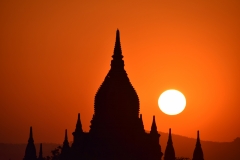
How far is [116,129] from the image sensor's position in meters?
60.0

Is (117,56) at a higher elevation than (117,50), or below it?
below

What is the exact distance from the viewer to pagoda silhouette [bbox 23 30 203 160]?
5931cm

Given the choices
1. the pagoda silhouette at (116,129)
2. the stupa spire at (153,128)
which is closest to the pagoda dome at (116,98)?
the pagoda silhouette at (116,129)

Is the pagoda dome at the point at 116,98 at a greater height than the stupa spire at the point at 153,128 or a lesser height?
greater

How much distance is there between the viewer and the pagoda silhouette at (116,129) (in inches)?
2335

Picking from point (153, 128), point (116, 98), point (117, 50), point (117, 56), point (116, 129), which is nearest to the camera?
point (116, 129)

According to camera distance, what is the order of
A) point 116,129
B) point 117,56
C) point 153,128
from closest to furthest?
point 116,129 → point 153,128 → point 117,56

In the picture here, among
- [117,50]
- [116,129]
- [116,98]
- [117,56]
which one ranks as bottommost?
[116,129]

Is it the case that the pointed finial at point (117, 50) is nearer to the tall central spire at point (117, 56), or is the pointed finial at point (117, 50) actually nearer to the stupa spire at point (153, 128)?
the tall central spire at point (117, 56)

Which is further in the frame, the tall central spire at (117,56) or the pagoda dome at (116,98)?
the tall central spire at (117,56)

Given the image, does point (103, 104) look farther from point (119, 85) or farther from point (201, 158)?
point (201, 158)

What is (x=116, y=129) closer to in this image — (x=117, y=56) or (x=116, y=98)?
(x=116, y=98)

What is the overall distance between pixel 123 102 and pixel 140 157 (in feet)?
14.8

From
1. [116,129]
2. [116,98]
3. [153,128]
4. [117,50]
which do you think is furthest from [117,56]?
[153,128]
